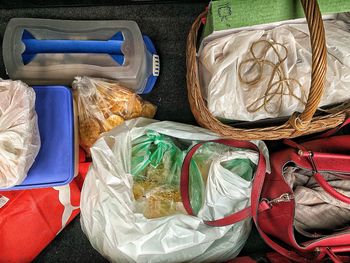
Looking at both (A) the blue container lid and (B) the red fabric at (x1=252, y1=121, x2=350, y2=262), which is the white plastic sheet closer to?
(B) the red fabric at (x1=252, y1=121, x2=350, y2=262)

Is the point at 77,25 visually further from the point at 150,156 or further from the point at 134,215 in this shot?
the point at 134,215

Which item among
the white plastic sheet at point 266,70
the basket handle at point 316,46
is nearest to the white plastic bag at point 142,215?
the white plastic sheet at point 266,70

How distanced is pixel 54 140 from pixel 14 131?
0.63 feet

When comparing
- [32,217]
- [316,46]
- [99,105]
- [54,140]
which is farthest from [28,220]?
[316,46]

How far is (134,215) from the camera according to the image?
91 cm

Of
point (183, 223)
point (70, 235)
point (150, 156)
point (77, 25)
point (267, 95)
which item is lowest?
point (70, 235)

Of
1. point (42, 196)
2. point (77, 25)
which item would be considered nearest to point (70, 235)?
point (42, 196)

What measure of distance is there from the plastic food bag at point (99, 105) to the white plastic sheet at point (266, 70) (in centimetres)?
26

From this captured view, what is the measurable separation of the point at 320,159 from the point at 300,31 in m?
0.29

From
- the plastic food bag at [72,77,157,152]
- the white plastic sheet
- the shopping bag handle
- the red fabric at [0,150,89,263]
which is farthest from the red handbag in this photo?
the red fabric at [0,150,89,263]

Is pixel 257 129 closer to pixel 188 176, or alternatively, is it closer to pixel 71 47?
pixel 188 176

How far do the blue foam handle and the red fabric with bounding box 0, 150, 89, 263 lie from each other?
0.96ft

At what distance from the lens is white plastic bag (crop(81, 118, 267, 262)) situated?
91cm

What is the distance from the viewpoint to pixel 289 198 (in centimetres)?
88
